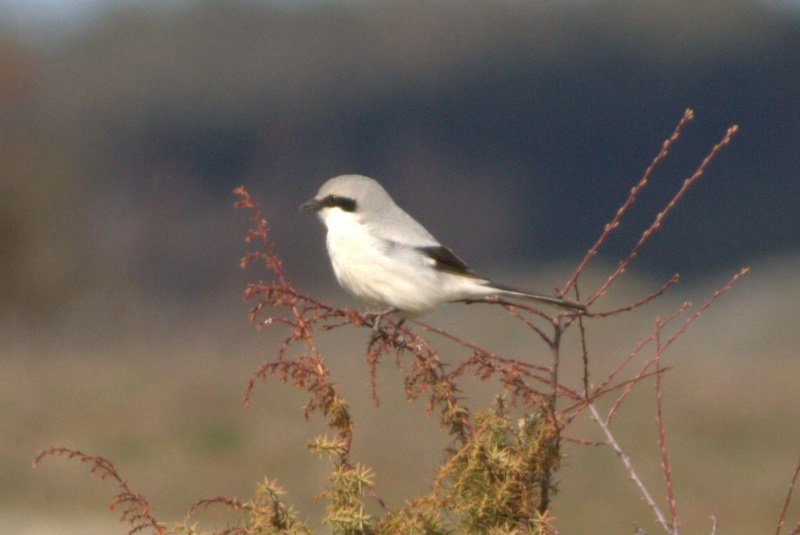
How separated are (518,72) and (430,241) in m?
24.8

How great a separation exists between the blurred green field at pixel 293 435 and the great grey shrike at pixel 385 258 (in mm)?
3452

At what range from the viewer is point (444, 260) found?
405cm

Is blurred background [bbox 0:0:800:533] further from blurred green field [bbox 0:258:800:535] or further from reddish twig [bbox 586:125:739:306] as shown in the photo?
reddish twig [bbox 586:125:739:306]

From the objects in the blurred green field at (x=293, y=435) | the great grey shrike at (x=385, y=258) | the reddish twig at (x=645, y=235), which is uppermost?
the blurred green field at (x=293, y=435)

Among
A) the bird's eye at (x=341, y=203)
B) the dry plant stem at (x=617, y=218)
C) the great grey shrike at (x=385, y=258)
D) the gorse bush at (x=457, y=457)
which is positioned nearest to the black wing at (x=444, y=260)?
the great grey shrike at (x=385, y=258)

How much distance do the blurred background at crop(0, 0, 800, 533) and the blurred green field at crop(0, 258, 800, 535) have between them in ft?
0.11

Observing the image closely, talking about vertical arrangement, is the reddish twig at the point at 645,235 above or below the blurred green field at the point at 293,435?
below

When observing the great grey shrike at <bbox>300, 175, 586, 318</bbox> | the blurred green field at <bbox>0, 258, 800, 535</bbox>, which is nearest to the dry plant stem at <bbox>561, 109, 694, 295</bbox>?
the great grey shrike at <bbox>300, 175, 586, 318</bbox>

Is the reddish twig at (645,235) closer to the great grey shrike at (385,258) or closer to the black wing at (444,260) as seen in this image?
the great grey shrike at (385,258)

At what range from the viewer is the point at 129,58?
Answer: 31.6 m

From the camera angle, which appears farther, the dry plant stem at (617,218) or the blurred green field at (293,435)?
the blurred green field at (293,435)

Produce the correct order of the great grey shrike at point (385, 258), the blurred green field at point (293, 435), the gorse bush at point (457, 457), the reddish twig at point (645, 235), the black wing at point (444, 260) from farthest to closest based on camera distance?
the blurred green field at point (293, 435)
the black wing at point (444, 260)
the great grey shrike at point (385, 258)
the reddish twig at point (645, 235)
the gorse bush at point (457, 457)

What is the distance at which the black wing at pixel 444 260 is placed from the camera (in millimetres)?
4043

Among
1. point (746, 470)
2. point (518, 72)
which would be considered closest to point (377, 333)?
point (746, 470)
